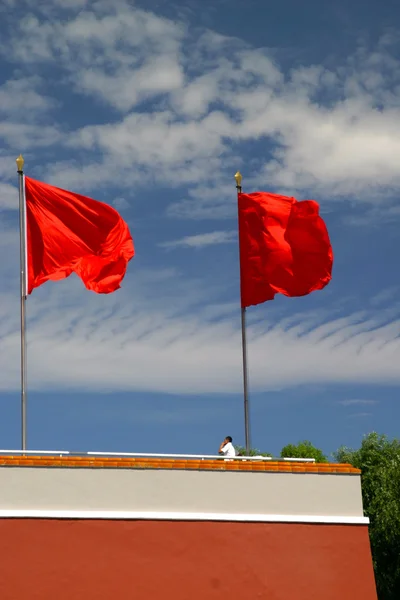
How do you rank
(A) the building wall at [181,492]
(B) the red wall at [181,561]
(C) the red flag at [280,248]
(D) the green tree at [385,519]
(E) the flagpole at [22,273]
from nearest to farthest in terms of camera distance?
(B) the red wall at [181,561] → (A) the building wall at [181,492] → (E) the flagpole at [22,273] → (C) the red flag at [280,248] → (D) the green tree at [385,519]

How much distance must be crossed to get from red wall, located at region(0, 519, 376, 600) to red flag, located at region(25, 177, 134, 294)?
5.21 metres

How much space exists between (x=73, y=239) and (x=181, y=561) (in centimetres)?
680

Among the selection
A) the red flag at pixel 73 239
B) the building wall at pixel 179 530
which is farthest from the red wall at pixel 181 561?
the red flag at pixel 73 239

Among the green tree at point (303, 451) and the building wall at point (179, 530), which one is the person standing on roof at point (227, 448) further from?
the green tree at point (303, 451)

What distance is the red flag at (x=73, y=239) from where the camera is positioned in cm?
1842

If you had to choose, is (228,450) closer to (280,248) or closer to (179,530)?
(179,530)

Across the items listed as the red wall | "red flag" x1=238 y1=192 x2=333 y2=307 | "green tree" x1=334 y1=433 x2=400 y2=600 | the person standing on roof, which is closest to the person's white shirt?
the person standing on roof

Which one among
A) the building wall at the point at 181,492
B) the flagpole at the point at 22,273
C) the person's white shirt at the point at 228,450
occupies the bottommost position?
the building wall at the point at 181,492

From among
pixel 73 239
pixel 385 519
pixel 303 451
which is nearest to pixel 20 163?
pixel 73 239

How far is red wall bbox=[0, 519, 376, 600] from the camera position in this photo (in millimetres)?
14797

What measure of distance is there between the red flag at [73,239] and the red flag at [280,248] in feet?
8.26

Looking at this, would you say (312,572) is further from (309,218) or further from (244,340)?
(309,218)

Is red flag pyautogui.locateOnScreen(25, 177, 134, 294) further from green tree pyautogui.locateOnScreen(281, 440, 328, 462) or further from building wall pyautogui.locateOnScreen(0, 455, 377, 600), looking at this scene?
green tree pyautogui.locateOnScreen(281, 440, 328, 462)

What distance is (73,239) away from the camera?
1864 cm
